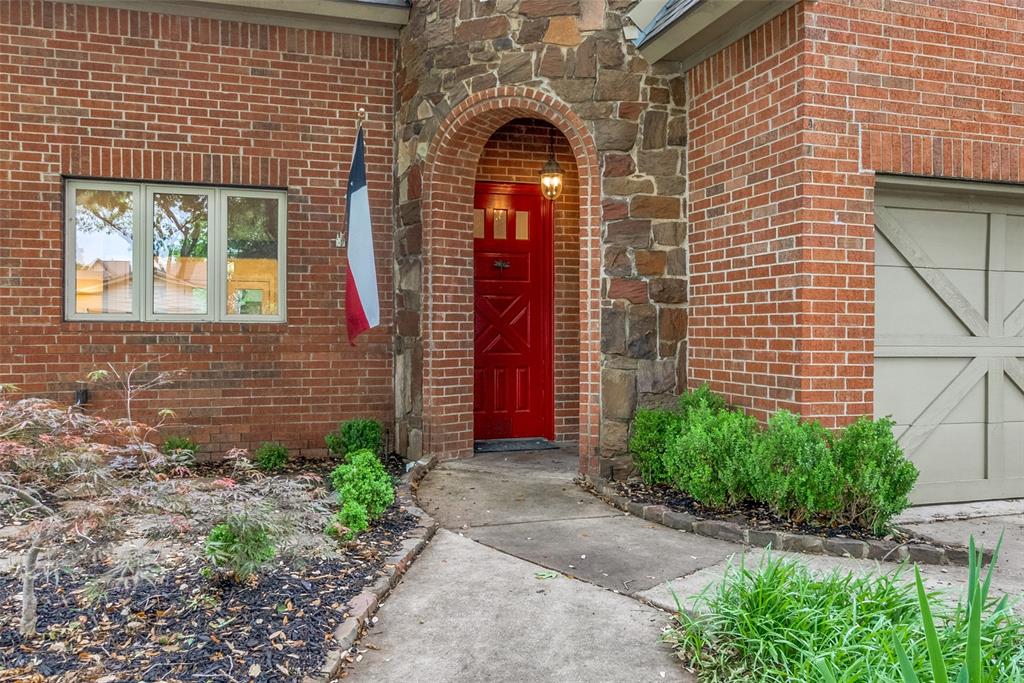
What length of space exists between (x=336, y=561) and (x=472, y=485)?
213cm

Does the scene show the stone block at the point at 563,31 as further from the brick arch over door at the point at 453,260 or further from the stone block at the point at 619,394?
the stone block at the point at 619,394

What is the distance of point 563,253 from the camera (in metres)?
7.87

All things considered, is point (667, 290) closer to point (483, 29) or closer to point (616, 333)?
point (616, 333)

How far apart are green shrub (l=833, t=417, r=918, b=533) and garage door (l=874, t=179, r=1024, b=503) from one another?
2.88ft

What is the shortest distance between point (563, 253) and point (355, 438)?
2960 mm

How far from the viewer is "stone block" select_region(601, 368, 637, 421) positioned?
603cm

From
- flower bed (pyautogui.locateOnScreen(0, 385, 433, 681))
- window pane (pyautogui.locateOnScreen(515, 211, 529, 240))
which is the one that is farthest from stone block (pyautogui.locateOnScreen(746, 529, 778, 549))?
window pane (pyautogui.locateOnScreen(515, 211, 529, 240))

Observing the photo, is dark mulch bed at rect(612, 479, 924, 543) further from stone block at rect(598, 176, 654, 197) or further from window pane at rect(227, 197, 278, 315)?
window pane at rect(227, 197, 278, 315)

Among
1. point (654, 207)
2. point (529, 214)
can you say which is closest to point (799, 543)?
point (654, 207)

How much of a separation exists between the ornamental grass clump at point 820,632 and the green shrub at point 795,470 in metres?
1.16

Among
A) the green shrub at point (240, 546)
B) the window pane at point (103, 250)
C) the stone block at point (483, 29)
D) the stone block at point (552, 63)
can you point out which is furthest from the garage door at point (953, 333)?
the window pane at point (103, 250)

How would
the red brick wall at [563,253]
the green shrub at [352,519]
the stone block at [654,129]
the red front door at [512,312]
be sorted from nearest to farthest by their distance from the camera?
the green shrub at [352,519] < the stone block at [654,129] < the red front door at [512,312] < the red brick wall at [563,253]

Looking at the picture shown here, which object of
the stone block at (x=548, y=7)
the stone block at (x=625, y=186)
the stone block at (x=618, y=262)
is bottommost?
the stone block at (x=618, y=262)

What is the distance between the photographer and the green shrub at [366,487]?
4.48 metres
